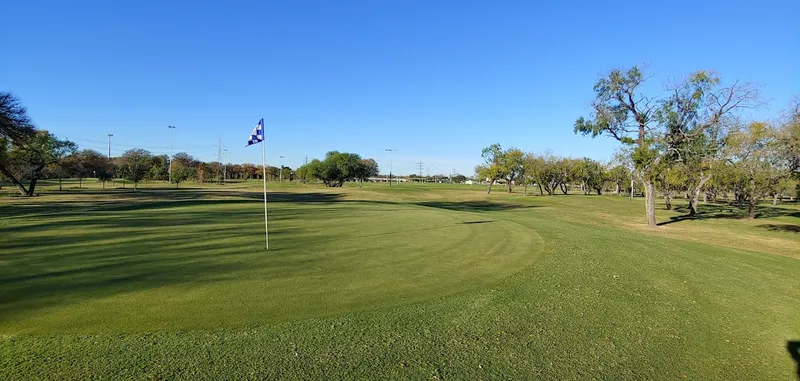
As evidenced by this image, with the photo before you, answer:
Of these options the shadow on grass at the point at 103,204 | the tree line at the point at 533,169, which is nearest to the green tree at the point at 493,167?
the tree line at the point at 533,169

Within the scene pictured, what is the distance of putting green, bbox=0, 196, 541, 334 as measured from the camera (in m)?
→ 6.02

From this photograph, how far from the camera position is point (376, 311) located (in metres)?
6.53

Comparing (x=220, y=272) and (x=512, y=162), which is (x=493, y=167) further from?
(x=220, y=272)

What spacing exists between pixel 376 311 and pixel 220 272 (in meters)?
4.09

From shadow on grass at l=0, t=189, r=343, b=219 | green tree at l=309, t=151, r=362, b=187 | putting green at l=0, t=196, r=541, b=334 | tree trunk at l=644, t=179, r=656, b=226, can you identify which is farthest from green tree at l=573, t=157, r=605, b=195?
putting green at l=0, t=196, r=541, b=334

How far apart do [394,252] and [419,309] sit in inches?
189

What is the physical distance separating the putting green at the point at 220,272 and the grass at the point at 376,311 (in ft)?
0.17

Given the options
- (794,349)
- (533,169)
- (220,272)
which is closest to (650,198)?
(794,349)

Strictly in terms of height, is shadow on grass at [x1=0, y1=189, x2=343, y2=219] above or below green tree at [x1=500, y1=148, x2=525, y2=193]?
below

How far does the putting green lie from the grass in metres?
0.05

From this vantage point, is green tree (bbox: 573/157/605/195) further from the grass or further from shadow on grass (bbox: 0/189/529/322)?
shadow on grass (bbox: 0/189/529/322)

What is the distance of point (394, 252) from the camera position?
37.7 ft

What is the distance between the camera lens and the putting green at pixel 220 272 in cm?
602

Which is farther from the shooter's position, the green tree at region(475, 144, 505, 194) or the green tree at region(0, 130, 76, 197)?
the green tree at region(475, 144, 505, 194)
